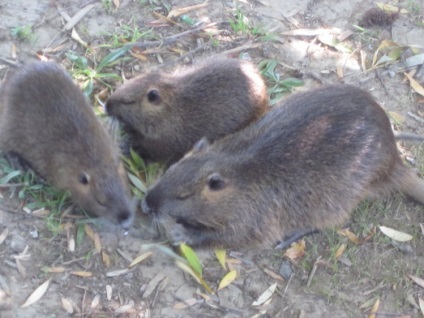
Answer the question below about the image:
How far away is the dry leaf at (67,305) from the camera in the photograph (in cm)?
403

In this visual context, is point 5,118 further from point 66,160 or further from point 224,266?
point 224,266

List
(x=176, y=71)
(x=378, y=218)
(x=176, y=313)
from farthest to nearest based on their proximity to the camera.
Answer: (x=176, y=71)
(x=378, y=218)
(x=176, y=313)

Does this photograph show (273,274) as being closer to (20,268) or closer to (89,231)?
(89,231)

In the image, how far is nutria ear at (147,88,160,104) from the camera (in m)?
4.89

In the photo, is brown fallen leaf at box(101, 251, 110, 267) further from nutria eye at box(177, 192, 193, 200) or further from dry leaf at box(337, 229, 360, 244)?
Result: dry leaf at box(337, 229, 360, 244)

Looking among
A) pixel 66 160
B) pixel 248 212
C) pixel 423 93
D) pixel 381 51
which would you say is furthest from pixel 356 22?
pixel 66 160

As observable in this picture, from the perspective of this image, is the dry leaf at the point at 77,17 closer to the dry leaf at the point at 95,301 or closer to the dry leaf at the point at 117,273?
the dry leaf at the point at 117,273

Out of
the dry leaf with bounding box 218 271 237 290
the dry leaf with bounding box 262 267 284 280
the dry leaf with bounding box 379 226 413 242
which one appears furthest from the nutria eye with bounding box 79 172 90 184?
the dry leaf with bounding box 379 226 413 242

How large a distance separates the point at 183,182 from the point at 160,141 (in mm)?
650

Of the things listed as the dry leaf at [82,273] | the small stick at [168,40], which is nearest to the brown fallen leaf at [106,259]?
the dry leaf at [82,273]

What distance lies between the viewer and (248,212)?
179 inches

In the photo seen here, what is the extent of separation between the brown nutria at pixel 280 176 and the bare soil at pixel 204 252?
17cm

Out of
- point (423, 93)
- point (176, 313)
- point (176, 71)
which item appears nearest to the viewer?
point (176, 313)

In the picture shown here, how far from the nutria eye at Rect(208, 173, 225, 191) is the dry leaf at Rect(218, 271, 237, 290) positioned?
51 centimetres
